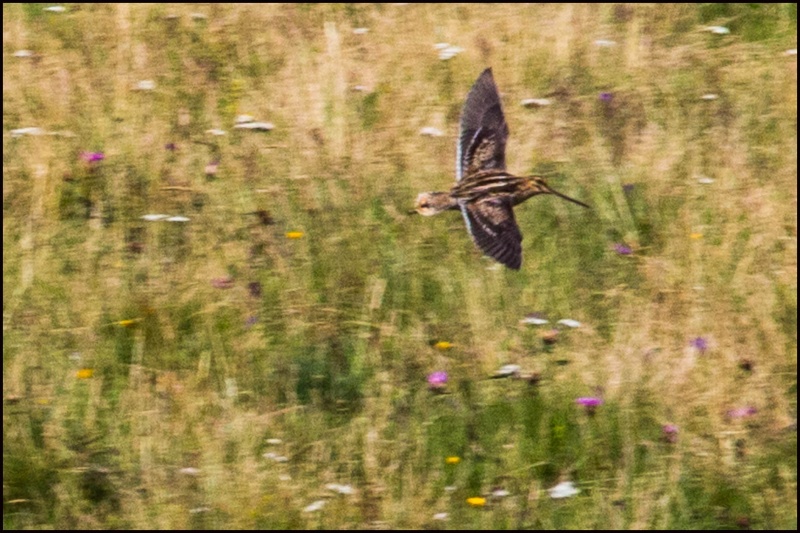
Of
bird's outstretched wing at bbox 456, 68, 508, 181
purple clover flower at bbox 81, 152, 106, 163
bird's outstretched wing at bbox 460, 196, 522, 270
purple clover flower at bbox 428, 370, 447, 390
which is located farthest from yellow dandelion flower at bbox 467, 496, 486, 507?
purple clover flower at bbox 81, 152, 106, 163

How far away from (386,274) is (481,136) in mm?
664

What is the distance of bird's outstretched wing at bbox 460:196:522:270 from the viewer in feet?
13.8

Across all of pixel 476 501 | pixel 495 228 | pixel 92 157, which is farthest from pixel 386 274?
pixel 92 157

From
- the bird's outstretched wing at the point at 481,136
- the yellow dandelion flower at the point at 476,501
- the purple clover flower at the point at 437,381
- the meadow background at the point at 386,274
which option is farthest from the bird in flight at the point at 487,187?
the yellow dandelion flower at the point at 476,501

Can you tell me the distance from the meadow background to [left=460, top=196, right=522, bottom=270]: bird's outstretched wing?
0.16 meters

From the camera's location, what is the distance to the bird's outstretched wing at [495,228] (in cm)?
422

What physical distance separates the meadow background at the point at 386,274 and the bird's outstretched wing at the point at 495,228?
6.3 inches

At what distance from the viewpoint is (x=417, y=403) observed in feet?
12.8

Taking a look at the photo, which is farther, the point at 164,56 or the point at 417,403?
the point at 164,56

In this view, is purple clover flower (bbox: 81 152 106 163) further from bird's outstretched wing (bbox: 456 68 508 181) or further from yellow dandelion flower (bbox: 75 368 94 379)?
bird's outstretched wing (bbox: 456 68 508 181)

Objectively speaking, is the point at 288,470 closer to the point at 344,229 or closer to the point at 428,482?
the point at 428,482

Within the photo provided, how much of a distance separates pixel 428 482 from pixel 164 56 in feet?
8.56

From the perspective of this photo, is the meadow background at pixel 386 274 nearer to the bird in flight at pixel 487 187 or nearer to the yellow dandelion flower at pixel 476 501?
the yellow dandelion flower at pixel 476 501

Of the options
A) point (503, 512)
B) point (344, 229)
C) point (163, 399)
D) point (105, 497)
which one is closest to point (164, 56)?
point (344, 229)
